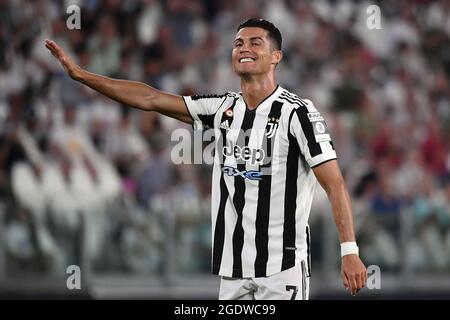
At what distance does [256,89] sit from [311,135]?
46 cm

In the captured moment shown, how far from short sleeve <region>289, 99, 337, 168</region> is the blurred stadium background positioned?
4361mm

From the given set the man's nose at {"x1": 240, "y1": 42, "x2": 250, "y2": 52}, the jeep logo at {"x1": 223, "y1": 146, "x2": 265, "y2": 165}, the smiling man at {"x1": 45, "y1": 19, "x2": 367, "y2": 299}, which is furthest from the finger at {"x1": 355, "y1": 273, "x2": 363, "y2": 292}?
the man's nose at {"x1": 240, "y1": 42, "x2": 250, "y2": 52}

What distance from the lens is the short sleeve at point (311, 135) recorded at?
5.21 m

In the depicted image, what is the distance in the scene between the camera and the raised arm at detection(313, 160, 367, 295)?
4953 mm

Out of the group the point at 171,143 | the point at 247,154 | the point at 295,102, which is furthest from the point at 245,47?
the point at 171,143

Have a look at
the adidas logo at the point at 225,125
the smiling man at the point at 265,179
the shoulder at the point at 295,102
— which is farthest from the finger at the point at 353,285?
the adidas logo at the point at 225,125

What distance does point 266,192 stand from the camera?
535cm

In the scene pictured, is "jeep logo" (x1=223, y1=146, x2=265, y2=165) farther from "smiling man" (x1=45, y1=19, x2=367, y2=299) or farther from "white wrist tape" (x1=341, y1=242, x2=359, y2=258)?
"white wrist tape" (x1=341, y1=242, x2=359, y2=258)

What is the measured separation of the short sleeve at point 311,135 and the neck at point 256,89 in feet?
0.83

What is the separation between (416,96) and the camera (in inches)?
483

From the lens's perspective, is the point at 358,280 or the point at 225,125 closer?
the point at 358,280

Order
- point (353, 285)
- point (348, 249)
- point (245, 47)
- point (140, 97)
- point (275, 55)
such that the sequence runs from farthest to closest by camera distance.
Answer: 1. point (140, 97)
2. point (275, 55)
3. point (245, 47)
4. point (348, 249)
5. point (353, 285)

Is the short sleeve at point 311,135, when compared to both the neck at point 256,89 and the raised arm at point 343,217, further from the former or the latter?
the neck at point 256,89

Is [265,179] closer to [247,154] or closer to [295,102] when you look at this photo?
[247,154]
